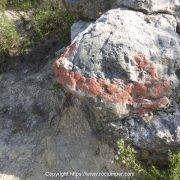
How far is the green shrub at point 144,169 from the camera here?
3.73 meters

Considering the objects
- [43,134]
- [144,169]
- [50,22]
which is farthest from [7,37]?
[144,169]

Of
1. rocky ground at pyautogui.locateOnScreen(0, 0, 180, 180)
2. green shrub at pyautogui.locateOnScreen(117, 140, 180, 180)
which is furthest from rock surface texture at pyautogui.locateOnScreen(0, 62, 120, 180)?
green shrub at pyautogui.locateOnScreen(117, 140, 180, 180)

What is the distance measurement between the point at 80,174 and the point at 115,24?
1.50 meters

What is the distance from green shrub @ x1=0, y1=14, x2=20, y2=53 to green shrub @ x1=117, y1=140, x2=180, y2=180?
2480 millimetres

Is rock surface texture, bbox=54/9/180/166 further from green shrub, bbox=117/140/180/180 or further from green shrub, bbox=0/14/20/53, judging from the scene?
green shrub, bbox=0/14/20/53

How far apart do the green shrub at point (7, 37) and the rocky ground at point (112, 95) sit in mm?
1271

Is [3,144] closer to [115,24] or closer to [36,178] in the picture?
[36,178]

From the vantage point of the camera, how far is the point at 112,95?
12.4ft

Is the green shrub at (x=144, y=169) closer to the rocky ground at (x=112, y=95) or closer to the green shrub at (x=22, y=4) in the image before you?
the rocky ground at (x=112, y=95)

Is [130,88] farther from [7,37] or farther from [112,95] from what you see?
[7,37]

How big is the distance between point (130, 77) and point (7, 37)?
251cm

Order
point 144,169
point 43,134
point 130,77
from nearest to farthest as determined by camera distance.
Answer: point 130,77, point 144,169, point 43,134

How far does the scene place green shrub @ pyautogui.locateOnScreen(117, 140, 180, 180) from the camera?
3.73 meters

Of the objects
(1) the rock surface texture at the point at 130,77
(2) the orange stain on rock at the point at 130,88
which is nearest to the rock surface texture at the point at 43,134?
(1) the rock surface texture at the point at 130,77
